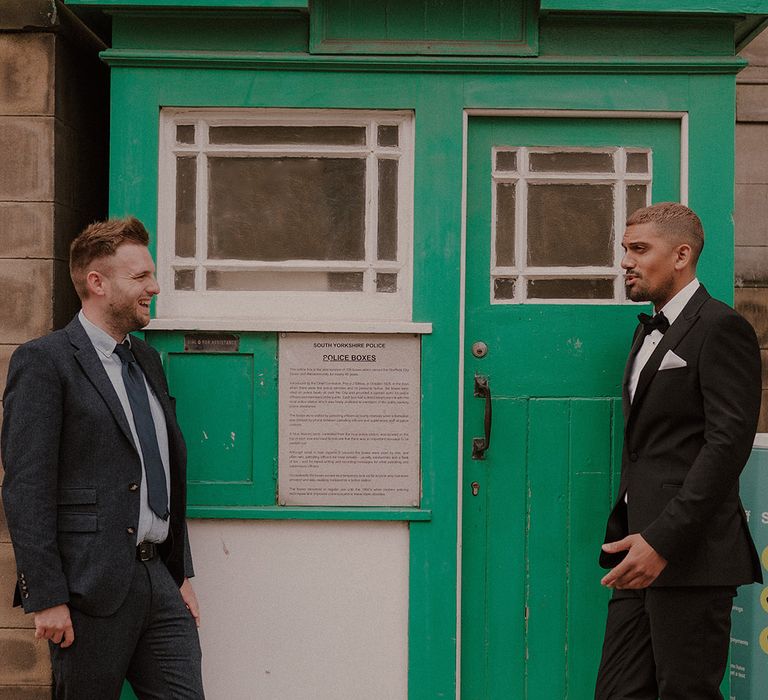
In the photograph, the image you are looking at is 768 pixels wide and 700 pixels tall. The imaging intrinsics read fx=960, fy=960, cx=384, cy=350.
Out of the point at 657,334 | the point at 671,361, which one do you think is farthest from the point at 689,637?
the point at 657,334

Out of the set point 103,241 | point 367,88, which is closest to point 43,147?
point 103,241

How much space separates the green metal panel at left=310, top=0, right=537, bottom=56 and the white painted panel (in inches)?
78.0

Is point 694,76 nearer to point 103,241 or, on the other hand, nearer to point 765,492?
point 765,492

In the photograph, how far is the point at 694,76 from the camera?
3.95 m

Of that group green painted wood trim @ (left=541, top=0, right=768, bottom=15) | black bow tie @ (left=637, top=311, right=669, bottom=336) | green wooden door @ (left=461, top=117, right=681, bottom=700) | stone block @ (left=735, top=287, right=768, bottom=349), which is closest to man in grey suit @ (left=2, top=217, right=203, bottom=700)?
green wooden door @ (left=461, top=117, right=681, bottom=700)

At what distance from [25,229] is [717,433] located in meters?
2.82

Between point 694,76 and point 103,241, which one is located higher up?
point 694,76

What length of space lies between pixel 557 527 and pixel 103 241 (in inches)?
85.2

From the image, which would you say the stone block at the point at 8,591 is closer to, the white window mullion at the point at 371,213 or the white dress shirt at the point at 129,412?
the white dress shirt at the point at 129,412

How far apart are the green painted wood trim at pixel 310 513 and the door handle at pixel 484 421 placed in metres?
0.32

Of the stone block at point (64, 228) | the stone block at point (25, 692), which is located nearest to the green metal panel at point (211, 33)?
the stone block at point (64, 228)

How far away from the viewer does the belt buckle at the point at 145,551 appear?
313 centimetres

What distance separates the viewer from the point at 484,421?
399 centimetres

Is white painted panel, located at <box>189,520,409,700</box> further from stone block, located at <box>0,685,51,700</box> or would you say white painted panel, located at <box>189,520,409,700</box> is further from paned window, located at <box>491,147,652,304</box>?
paned window, located at <box>491,147,652,304</box>
